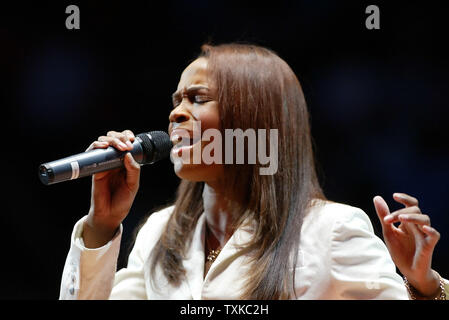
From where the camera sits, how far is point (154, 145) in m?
1.38

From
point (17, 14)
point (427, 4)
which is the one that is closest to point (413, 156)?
point (427, 4)

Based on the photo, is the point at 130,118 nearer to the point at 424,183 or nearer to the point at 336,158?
the point at 336,158

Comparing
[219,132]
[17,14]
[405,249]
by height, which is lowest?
[405,249]

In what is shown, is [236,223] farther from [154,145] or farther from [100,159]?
[100,159]

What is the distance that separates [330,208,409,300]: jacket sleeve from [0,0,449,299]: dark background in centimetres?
48

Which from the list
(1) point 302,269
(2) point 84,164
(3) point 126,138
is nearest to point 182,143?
(3) point 126,138

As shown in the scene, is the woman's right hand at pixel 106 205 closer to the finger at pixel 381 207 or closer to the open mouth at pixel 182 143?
the open mouth at pixel 182 143

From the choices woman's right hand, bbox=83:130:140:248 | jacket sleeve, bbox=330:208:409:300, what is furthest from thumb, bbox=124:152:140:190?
jacket sleeve, bbox=330:208:409:300

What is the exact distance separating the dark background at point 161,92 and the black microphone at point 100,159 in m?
0.39

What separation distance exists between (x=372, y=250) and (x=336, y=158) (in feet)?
1.99

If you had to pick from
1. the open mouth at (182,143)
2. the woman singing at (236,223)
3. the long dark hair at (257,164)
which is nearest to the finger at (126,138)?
the woman singing at (236,223)

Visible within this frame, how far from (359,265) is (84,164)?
64 centimetres

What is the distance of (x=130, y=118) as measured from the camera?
6.17 ft

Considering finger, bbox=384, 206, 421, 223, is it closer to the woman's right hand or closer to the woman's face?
the woman's face
